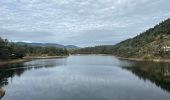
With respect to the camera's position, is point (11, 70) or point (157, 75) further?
point (11, 70)

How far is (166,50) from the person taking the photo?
177m

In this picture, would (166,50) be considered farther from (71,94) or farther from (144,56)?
(71,94)

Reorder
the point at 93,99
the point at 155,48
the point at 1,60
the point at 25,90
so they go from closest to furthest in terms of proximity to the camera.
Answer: the point at 93,99, the point at 25,90, the point at 1,60, the point at 155,48

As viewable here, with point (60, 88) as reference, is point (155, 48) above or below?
above

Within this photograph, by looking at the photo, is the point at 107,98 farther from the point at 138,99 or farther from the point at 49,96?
the point at 49,96

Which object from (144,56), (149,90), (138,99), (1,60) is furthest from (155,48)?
(138,99)

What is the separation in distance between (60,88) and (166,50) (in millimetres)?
129738

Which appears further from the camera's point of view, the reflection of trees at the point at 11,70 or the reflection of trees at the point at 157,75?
the reflection of trees at the point at 11,70

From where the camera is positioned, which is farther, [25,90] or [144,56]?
[144,56]

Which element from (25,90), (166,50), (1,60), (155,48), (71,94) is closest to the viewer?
(71,94)

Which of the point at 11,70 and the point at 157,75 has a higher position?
the point at 11,70

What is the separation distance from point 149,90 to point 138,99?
479 inches

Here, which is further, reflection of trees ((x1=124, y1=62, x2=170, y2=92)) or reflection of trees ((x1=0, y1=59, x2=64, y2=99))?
reflection of trees ((x1=0, y1=59, x2=64, y2=99))

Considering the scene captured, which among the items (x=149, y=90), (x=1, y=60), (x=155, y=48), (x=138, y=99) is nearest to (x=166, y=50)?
(x=155, y=48)
